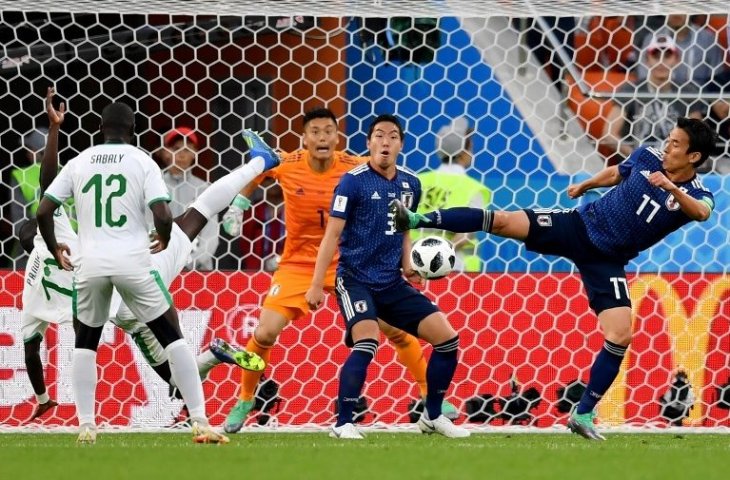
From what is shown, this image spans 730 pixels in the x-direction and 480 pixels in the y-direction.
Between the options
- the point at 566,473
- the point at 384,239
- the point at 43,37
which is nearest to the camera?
the point at 566,473

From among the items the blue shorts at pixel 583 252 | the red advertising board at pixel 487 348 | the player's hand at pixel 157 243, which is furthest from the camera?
the red advertising board at pixel 487 348

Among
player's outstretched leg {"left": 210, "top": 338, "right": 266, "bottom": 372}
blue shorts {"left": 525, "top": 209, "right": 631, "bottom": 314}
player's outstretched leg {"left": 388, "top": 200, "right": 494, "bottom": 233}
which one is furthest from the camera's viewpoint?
player's outstretched leg {"left": 210, "top": 338, "right": 266, "bottom": 372}

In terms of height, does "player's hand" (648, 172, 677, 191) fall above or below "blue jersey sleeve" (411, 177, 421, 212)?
above

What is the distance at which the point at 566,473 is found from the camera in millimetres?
5508

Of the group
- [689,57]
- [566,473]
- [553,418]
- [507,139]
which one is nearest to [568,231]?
[553,418]

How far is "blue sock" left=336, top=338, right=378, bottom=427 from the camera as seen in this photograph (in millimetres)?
7094

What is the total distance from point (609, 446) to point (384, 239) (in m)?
1.57

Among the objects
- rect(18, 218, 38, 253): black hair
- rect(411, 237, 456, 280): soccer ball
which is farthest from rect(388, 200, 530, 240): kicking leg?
rect(18, 218, 38, 253): black hair

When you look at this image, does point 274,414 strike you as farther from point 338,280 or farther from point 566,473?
point 566,473

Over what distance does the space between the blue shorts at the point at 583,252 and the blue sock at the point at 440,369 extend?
693 mm

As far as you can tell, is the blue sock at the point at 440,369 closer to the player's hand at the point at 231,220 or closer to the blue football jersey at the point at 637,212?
the blue football jersey at the point at 637,212

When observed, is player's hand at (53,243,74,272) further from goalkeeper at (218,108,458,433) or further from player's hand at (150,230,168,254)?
goalkeeper at (218,108,458,433)

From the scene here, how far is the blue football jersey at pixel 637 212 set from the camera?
7.26m

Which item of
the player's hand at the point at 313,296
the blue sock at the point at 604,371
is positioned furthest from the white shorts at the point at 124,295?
the blue sock at the point at 604,371
